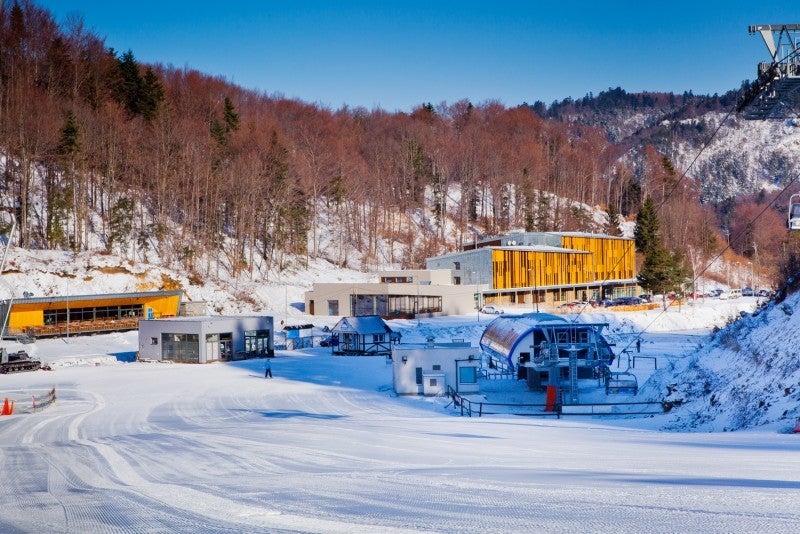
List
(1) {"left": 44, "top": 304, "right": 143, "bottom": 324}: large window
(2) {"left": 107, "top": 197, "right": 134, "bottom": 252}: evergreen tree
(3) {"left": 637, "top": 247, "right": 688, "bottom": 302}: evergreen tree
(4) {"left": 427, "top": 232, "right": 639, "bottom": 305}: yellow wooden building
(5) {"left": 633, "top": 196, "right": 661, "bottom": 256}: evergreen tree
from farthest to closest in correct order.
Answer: (5) {"left": 633, "top": 196, "right": 661, "bottom": 256}: evergreen tree, (3) {"left": 637, "top": 247, "right": 688, "bottom": 302}: evergreen tree, (4) {"left": 427, "top": 232, "right": 639, "bottom": 305}: yellow wooden building, (2) {"left": 107, "top": 197, "right": 134, "bottom": 252}: evergreen tree, (1) {"left": 44, "top": 304, "right": 143, "bottom": 324}: large window

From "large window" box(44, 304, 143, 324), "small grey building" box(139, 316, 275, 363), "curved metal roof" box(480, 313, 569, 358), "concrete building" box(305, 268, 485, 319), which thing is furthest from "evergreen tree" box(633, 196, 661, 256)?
"large window" box(44, 304, 143, 324)

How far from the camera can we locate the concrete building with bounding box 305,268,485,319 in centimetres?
5312

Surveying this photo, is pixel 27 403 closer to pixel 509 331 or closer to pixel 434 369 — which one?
pixel 434 369

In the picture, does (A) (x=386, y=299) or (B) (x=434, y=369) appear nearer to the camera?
(B) (x=434, y=369)

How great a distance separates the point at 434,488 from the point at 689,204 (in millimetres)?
98335

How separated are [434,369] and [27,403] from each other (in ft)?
49.9

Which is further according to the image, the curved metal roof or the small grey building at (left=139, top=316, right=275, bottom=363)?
the small grey building at (left=139, top=316, right=275, bottom=363)

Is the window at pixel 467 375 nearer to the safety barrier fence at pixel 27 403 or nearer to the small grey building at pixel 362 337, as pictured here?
the small grey building at pixel 362 337

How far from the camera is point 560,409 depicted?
20.1 metres

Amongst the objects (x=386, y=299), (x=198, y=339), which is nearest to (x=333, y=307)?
(x=386, y=299)

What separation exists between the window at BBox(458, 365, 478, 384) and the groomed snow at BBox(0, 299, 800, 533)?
271 centimetres

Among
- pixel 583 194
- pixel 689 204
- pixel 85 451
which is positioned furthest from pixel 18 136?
pixel 689 204

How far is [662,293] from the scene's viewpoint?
61031 millimetres

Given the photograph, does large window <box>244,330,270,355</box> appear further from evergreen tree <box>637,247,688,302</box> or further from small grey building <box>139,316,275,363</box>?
evergreen tree <box>637,247,688,302</box>
